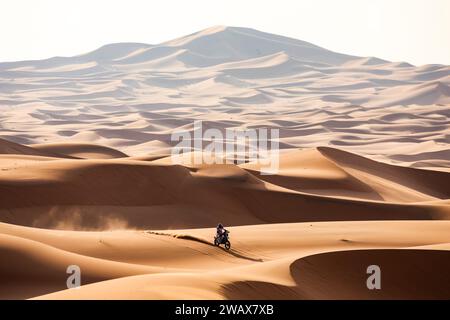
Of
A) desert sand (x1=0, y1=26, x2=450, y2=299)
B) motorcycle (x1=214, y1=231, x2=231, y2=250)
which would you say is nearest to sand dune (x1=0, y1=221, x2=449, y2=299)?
desert sand (x1=0, y1=26, x2=450, y2=299)

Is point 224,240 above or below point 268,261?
above

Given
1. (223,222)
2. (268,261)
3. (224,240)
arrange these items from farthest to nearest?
(223,222) < (224,240) < (268,261)

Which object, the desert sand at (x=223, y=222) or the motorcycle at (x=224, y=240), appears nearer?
the desert sand at (x=223, y=222)

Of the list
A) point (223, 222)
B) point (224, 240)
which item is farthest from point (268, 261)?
point (223, 222)

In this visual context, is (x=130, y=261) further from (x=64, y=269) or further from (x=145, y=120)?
(x=145, y=120)

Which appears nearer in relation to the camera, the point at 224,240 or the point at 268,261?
the point at 268,261

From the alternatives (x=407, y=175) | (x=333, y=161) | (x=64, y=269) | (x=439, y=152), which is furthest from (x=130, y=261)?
(x=439, y=152)

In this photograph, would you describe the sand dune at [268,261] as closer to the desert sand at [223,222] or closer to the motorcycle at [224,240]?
the desert sand at [223,222]

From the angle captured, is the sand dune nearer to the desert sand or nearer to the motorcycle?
the desert sand

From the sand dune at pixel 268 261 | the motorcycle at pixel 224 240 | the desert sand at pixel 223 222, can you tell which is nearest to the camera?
the sand dune at pixel 268 261

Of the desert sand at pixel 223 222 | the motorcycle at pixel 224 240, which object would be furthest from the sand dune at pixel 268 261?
the motorcycle at pixel 224 240

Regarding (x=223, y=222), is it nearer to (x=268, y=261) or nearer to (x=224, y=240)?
(x=224, y=240)

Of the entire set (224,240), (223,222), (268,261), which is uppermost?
(223,222)

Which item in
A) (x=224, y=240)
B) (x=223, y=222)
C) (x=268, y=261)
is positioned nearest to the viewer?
(x=268, y=261)
